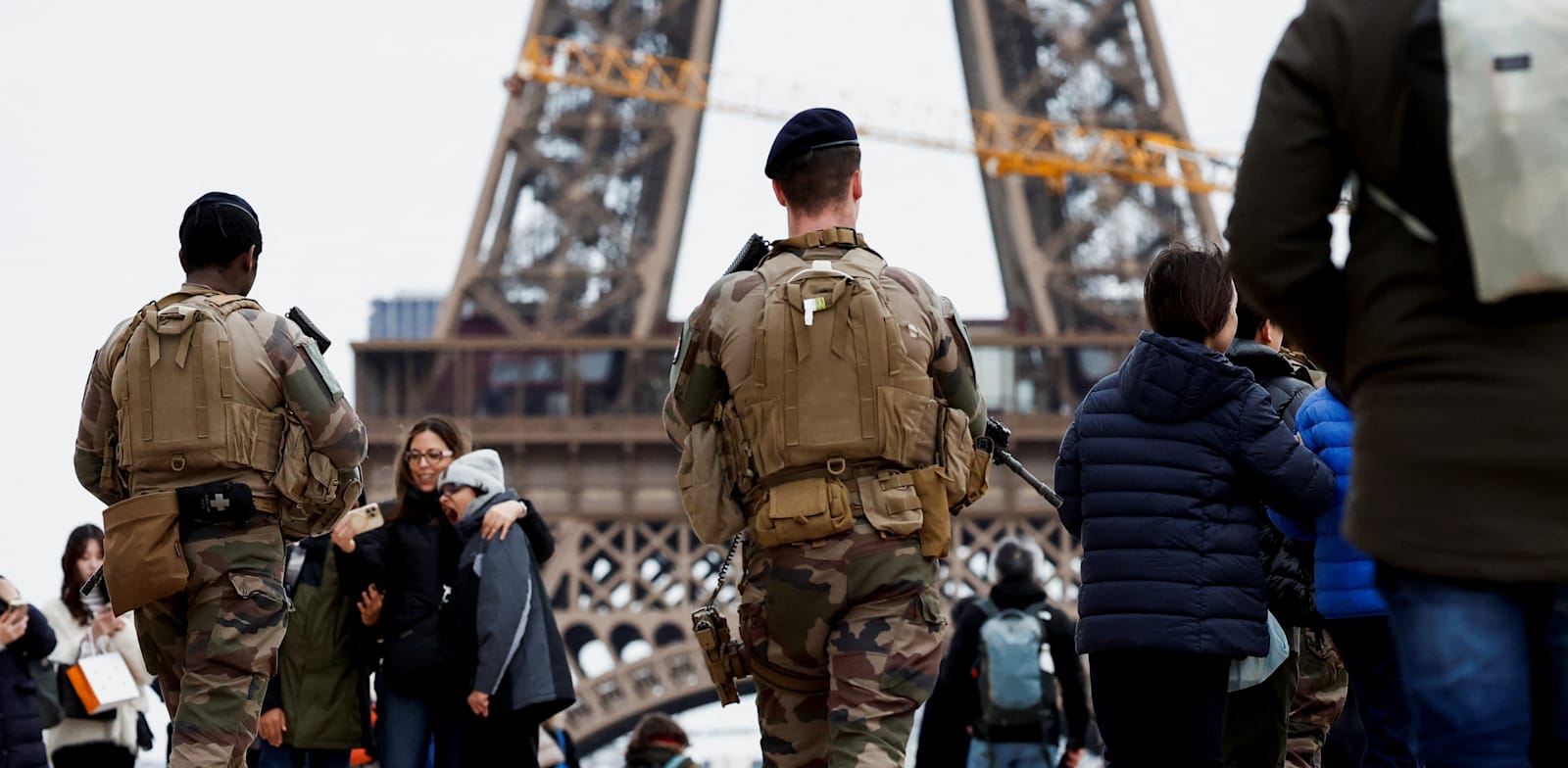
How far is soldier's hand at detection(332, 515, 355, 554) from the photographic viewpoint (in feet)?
26.9

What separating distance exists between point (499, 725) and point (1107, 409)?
130 inches

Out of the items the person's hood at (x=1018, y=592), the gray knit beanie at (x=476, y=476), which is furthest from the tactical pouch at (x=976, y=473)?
the person's hood at (x=1018, y=592)

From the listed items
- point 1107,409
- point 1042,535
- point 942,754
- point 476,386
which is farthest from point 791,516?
point 476,386

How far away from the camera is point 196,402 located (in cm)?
630

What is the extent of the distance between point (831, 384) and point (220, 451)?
6.54ft

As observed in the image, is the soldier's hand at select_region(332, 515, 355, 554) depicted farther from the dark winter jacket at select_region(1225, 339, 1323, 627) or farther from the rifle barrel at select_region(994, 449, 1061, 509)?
the dark winter jacket at select_region(1225, 339, 1323, 627)

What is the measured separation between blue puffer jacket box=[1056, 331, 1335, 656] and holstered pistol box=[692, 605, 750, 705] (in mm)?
870

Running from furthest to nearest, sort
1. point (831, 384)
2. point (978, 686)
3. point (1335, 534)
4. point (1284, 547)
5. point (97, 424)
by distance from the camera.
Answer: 1. point (978, 686)
2. point (97, 424)
3. point (1284, 547)
4. point (1335, 534)
5. point (831, 384)

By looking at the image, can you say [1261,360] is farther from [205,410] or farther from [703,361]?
[205,410]

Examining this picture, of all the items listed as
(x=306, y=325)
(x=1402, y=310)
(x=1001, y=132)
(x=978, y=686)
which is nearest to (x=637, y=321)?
(x=1001, y=132)

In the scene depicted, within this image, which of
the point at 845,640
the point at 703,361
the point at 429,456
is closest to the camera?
the point at 845,640

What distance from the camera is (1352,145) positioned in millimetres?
3535

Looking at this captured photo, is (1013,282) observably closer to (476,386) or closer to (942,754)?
(476,386)

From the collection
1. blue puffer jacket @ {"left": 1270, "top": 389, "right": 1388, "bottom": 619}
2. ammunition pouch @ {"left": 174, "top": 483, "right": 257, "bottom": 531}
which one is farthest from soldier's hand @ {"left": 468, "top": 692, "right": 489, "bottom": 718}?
blue puffer jacket @ {"left": 1270, "top": 389, "right": 1388, "bottom": 619}
